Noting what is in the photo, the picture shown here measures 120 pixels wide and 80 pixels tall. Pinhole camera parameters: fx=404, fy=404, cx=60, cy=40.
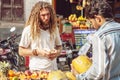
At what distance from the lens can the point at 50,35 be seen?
468cm

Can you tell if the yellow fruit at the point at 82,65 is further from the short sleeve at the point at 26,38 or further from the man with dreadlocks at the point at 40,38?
the short sleeve at the point at 26,38

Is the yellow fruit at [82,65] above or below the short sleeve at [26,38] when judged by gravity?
below

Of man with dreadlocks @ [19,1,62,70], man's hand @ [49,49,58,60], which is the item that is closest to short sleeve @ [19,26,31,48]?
man with dreadlocks @ [19,1,62,70]

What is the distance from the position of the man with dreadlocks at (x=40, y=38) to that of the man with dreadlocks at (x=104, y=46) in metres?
1.31

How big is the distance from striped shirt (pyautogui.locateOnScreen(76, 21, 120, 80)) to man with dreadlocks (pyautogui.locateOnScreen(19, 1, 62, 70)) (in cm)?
137

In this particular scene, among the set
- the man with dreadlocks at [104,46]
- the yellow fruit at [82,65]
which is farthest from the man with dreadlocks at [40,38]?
the man with dreadlocks at [104,46]

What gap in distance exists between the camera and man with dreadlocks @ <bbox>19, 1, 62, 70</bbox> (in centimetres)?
455

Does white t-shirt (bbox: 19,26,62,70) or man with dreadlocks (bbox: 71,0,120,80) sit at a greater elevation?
man with dreadlocks (bbox: 71,0,120,80)

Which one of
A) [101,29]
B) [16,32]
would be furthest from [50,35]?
[16,32]

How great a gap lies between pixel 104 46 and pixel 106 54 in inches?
2.5

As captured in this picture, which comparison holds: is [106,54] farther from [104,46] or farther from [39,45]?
[39,45]

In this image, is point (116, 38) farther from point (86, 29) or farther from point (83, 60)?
point (86, 29)

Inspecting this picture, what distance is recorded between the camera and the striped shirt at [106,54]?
3.15m

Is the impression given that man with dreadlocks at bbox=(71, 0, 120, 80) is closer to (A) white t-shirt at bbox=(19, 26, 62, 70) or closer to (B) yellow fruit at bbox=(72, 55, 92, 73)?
(B) yellow fruit at bbox=(72, 55, 92, 73)
